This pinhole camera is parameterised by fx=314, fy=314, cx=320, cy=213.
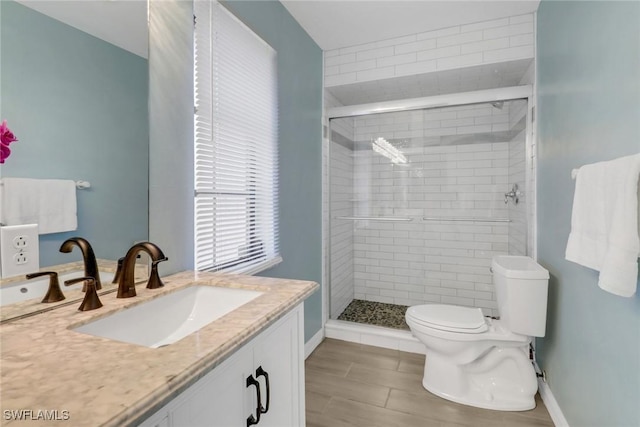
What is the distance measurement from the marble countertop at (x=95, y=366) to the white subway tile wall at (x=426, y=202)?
229cm

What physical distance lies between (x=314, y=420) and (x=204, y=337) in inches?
54.2

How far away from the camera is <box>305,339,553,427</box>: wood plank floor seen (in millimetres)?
1794

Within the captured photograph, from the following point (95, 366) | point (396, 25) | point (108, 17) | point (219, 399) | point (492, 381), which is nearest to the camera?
point (95, 366)

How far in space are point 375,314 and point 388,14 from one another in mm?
2609

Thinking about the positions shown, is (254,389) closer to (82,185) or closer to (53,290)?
(53,290)

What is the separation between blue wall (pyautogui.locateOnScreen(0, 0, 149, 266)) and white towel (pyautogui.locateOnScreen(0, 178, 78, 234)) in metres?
0.02

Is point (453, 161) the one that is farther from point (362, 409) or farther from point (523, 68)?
point (362, 409)

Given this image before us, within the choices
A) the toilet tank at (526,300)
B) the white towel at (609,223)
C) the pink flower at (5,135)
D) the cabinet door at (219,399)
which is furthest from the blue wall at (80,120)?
the toilet tank at (526,300)

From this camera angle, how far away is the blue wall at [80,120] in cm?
81

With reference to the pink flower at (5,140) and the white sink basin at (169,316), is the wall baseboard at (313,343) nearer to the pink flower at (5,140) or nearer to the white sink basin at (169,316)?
the white sink basin at (169,316)

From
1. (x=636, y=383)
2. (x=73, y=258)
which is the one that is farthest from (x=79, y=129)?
(x=636, y=383)

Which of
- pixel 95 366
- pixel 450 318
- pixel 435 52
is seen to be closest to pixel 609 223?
pixel 450 318

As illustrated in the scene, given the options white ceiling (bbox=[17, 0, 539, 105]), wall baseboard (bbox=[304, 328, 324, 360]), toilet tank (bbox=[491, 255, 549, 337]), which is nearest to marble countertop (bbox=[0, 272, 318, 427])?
white ceiling (bbox=[17, 0, 539, 105])

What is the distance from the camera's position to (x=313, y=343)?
262cm
